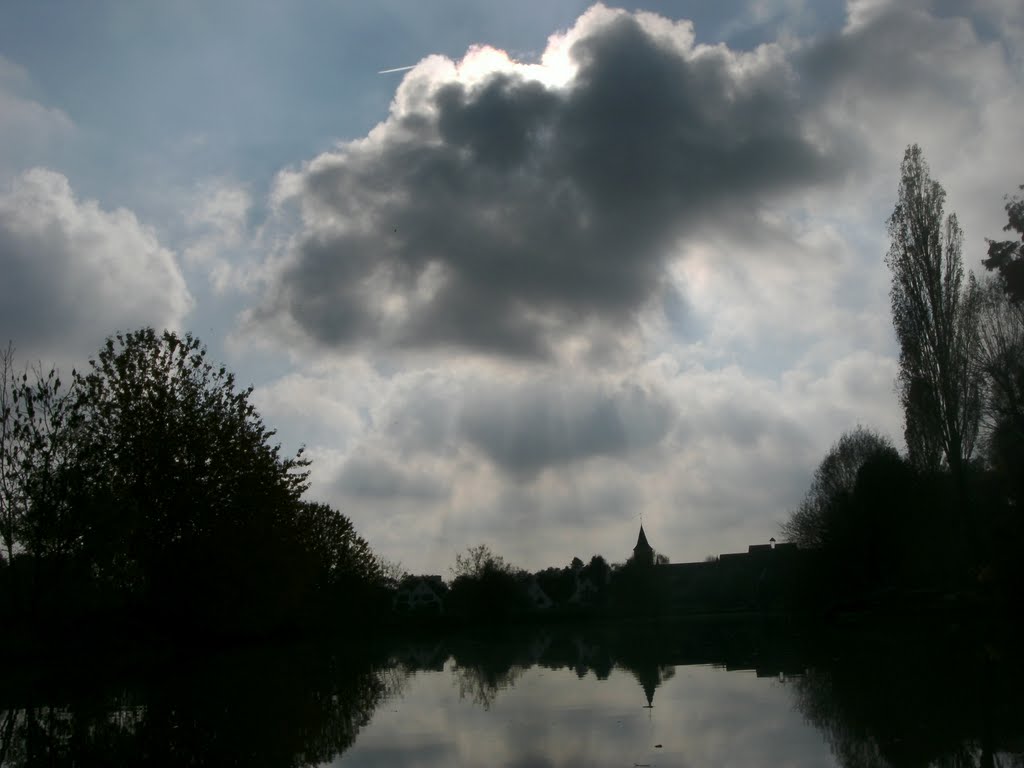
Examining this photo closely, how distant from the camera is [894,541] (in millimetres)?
45219

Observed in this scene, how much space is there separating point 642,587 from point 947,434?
141 feet

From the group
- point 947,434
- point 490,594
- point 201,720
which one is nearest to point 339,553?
point 490,594

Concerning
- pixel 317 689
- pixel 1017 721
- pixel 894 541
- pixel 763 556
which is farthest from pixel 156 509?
pixel 763 556

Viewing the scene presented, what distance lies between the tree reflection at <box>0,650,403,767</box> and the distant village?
40601 mm

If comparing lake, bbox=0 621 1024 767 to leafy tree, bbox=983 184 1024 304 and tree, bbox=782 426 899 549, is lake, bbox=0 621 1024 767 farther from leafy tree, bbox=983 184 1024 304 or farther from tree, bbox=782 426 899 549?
tree, bbox=782 426 899 549

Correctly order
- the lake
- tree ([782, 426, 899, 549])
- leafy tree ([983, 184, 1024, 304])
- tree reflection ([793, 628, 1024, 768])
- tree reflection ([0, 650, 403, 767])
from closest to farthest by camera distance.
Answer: tree reflection ([793, 628, 1024, 768]) → the lake → tree reflection ([0, 650, 403, 767]) → leafy tree ([983, 184, 1024, 304]) → tree ([782, 426, 899, 549])

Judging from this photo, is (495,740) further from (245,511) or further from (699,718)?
(245,511)

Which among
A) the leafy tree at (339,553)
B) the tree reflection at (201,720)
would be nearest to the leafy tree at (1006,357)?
the tree reflection at (201,720)

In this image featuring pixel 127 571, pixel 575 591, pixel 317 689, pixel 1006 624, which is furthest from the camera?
pixel 575 591

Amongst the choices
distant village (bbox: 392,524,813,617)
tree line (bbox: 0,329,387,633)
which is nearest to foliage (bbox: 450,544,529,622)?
distant village (bbox: 392,524,813,617)

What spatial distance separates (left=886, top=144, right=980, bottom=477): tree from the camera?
3581 cm

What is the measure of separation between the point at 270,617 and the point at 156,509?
760cm

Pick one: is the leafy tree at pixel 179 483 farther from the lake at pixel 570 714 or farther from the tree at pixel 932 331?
the tree at pixel 932 331

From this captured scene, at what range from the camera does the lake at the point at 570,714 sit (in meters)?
8.50
